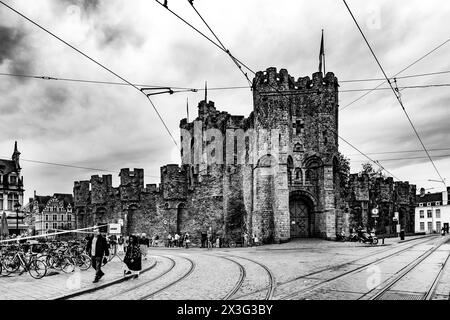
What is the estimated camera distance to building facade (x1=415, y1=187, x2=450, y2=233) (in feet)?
206

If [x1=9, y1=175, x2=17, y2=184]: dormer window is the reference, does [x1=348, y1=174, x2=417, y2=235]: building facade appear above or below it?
below

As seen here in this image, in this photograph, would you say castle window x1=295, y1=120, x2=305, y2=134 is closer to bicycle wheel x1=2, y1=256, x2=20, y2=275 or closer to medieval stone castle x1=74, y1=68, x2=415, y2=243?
medieval stone castle x1=74, y1=68, x2=415, y2=243

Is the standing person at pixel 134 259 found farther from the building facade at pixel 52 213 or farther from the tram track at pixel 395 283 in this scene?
the building facade at pixel 52 213

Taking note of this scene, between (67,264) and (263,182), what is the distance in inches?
682

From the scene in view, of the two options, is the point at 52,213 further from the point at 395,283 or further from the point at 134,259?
the point at 395,283

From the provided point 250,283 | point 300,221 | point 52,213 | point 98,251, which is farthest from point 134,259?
point 52,213

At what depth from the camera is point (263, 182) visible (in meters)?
28.0

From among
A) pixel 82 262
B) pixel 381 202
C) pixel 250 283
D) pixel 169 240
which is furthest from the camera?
pixel 381 202

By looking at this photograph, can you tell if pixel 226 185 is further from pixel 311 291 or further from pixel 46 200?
pixel 46 200

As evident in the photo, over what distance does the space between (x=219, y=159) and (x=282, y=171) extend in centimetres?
794

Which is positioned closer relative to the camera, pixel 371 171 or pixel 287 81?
pixel 287 81

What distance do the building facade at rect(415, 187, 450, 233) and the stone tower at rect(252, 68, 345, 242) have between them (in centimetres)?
4218

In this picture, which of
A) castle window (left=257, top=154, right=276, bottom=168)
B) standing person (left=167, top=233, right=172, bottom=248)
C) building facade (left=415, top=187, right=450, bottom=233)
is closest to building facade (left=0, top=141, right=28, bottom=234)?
standing person (left=167, top=233, right=172, bottom=248)

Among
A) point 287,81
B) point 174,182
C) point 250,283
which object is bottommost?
point 250,283
